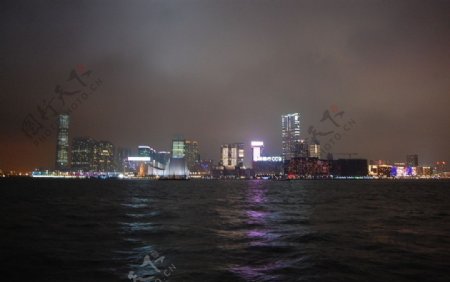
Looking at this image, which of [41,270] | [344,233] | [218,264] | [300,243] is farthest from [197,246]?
[344,233]

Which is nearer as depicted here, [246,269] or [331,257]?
[246,269]

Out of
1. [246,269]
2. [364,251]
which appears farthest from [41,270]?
[364,251]

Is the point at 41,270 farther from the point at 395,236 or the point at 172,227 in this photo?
the point at 395,236

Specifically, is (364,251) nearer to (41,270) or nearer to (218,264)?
(218,264)

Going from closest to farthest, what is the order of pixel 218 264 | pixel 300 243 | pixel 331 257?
1. pixel 218 264
2. pixel 331 257
3. pixel 300 243

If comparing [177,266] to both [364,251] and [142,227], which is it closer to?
[364,251]

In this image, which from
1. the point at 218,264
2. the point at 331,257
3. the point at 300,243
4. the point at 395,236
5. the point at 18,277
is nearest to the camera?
the point at 18,277

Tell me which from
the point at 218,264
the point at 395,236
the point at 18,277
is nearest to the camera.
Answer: the point at 18,277

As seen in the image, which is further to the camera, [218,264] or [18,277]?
[218,264]

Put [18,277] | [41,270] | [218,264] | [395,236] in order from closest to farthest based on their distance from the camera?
[18,277], [41,270], [218,264], [395,236]
